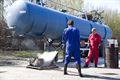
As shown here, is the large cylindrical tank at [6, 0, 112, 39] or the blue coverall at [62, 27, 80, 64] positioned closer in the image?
the blue coverall at [62, 27, 80, 64]

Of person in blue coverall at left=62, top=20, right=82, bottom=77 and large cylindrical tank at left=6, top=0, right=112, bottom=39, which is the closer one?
person in blue coverall at left=62, top=20, right=82, bottom=77

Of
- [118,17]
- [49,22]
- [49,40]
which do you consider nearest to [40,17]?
[49,22]

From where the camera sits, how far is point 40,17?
18.3 meters

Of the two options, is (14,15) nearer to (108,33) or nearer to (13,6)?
(13,6)

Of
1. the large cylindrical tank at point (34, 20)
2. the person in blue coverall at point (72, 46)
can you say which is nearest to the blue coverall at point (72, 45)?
the person in blue coverall at point (72, 46)

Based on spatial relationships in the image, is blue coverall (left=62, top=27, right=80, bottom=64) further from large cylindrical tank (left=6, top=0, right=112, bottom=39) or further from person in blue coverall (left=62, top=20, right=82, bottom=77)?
large cylindrical tank (left=6, top=0, right=112, bottom=39)

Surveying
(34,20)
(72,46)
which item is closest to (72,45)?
(72,46)

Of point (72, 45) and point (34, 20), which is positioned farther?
point (34, 20)

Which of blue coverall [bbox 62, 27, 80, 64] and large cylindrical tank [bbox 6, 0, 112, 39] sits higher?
large cylindrical tank [bbox 6, 0, 112, 39]

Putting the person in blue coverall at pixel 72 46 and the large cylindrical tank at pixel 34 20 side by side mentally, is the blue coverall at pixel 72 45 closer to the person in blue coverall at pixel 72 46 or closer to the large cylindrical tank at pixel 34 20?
the person in blue coverall at pixel 72 46

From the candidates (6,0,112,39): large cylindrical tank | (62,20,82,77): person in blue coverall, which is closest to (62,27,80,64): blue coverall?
(62,20,82,77): person in blue coverall

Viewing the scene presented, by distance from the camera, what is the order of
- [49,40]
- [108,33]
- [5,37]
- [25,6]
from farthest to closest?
1. [5,37]
2. [108,33]
3. [49,40]
4. [25,6]

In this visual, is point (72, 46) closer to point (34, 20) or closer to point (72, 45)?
point (72, 45)

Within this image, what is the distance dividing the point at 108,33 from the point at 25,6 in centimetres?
1175
